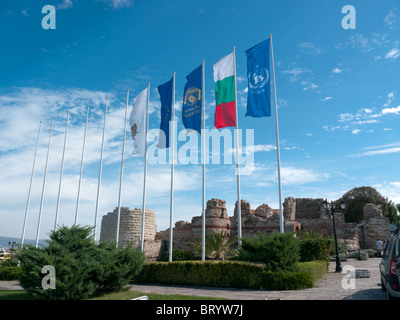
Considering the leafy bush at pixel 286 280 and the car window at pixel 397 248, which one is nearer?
the car window at pixel 397 248

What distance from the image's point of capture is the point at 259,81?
54.9 feet

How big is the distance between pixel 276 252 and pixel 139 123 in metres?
13.0

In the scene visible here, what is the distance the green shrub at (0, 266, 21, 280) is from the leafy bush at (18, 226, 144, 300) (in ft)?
35.6

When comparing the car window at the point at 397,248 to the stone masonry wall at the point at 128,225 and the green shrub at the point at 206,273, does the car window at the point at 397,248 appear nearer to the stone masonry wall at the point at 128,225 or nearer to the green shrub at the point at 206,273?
the green shrub at the point at 206,273

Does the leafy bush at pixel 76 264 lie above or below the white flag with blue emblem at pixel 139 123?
below

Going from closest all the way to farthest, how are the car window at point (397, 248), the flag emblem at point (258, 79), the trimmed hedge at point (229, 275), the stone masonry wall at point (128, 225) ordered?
the car window at point (397, 248)
the trimmed hedge at point (229, 275)
the flag emblem at point (258, 79)
the stone masonry wall at point (128, 225)

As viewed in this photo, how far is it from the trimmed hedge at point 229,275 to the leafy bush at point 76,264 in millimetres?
3281

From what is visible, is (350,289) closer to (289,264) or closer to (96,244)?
(289,264)

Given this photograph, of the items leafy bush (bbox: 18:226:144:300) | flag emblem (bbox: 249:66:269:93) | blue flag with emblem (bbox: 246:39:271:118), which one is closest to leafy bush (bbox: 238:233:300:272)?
leafy bush (bbox: 18:226:144:300)

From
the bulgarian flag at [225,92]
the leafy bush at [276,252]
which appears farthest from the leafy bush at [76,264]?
the bulgarian flag at [225,92]

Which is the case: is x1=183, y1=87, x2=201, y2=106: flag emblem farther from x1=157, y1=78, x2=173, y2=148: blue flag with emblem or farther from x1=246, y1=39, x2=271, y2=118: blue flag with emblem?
x1=246, y1=39, x2=271, y2=118: blue flag with emblem

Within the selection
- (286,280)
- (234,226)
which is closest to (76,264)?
(286,280)

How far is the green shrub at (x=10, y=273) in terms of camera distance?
2019 centimetres
